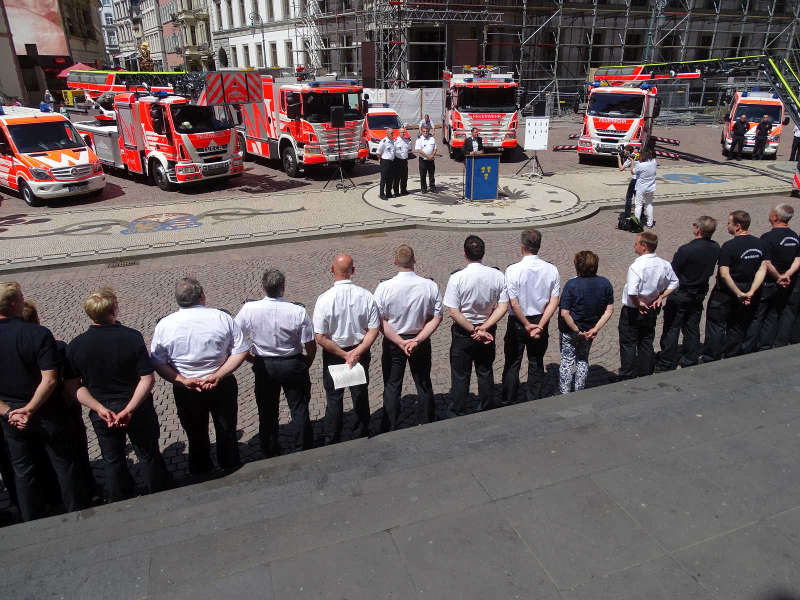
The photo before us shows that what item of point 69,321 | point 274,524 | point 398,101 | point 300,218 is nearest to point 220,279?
point 69,321

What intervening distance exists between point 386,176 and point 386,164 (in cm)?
30

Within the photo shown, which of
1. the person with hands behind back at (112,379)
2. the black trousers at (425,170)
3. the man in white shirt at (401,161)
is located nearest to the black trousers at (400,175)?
the man in white shirt at (401,161)

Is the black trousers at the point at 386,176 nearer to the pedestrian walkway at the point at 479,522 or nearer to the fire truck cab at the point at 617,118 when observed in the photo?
the fire truck cab at the point at 617,118

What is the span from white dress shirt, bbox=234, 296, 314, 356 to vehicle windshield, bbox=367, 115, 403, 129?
1683cm

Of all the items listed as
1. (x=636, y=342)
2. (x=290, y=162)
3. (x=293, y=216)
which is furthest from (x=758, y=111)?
(x=636, y=342)

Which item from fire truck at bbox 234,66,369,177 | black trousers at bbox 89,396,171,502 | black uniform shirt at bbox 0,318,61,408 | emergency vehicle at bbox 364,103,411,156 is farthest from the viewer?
emergency vehicle at bbox 364,103,411,156

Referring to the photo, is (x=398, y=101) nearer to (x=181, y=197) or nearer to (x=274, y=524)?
(x=181, y=197)

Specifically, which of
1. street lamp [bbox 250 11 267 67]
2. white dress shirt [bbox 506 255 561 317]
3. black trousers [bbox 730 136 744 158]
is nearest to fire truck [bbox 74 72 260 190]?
white dress shirt [bbox 506 255 561 317]

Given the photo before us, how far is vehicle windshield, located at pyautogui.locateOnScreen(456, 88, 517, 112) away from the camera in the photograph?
62.9ft

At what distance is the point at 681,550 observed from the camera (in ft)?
10.5

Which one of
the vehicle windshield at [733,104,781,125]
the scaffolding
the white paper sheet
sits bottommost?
the white paper sheet

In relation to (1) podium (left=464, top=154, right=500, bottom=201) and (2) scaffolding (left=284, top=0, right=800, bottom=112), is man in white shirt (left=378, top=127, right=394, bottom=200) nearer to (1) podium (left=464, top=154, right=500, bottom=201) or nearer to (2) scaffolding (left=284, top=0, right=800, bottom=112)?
(1) podium (left=464, top=154, right=500, bottom=201)

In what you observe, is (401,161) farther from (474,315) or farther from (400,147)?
(474,315)

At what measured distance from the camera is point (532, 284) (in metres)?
5.09
